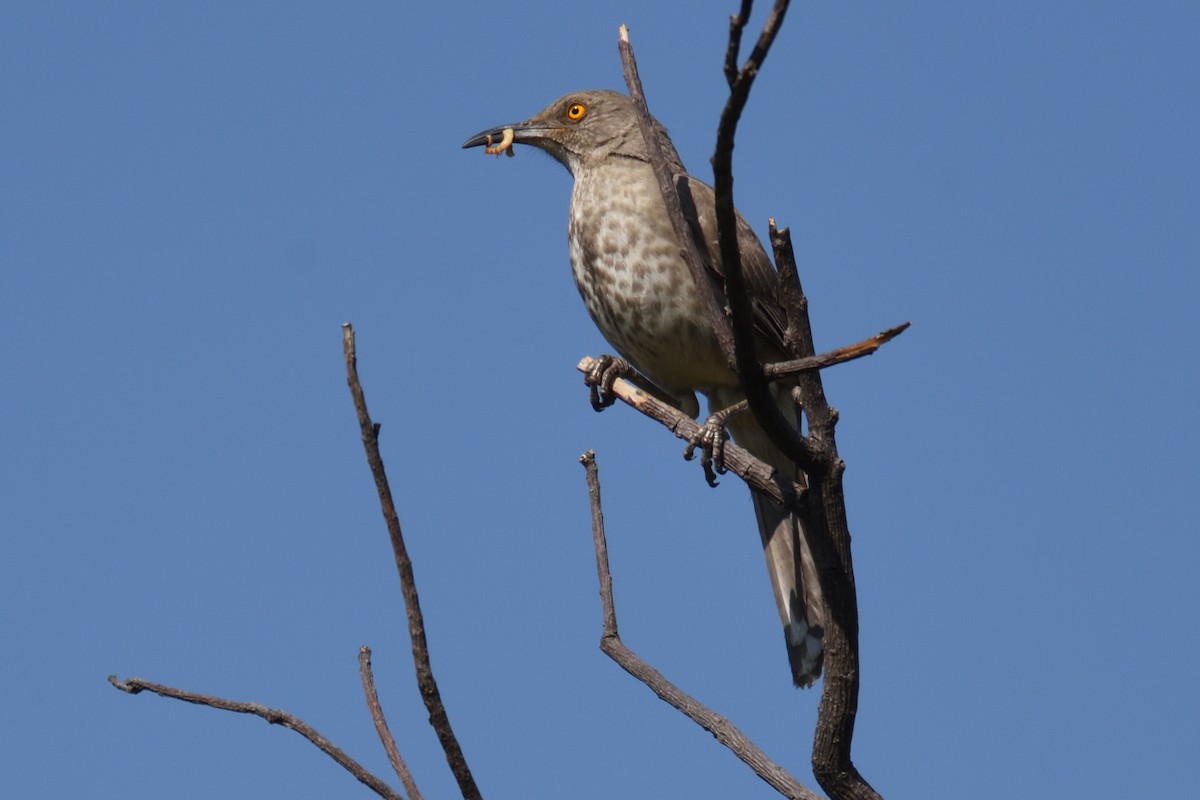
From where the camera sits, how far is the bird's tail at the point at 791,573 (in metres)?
5.77

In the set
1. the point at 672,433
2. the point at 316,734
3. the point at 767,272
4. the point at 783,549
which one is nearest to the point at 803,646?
the point at 783,549

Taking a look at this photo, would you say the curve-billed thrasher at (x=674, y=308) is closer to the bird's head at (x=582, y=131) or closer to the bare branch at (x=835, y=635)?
the bird's head at (x=582, y=131)

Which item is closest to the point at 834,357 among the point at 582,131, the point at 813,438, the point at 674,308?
the point at 813,438

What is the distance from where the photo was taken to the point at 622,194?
20.4 feet

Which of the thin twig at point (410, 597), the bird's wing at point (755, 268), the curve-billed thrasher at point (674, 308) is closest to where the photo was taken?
the thin twig at point (410, 597)

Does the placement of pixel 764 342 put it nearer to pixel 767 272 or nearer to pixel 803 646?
pixel 767 272

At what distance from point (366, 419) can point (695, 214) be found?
340cm

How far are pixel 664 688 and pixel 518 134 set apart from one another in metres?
3.56

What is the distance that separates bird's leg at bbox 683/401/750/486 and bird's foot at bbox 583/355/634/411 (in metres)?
0.76

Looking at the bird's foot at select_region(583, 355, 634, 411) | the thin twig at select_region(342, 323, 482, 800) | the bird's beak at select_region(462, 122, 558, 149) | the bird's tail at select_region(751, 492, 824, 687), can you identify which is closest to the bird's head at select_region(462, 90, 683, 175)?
the bird's beak at select_region(462, 122, 558, 149)

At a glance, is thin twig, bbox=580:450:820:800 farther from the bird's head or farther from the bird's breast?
the bird's head

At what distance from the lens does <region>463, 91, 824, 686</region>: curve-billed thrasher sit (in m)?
5.86

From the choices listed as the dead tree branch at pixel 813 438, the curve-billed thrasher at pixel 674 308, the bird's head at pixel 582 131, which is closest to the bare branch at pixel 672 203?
the dead tree branch at pixel 813 438

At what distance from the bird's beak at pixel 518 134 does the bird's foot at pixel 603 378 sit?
1.56 meters
